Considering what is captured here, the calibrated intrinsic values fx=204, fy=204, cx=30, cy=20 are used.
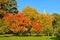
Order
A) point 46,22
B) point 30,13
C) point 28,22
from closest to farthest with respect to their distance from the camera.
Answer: point 28,22
point 30,13
point 46,22

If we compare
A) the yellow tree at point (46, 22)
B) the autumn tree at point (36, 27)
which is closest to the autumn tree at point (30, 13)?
the autumn tree at point (36, 27)

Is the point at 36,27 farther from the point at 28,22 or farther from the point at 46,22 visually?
the point at 46,22

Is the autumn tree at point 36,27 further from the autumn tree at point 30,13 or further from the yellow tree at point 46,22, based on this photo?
the yellow tree at point 46,22

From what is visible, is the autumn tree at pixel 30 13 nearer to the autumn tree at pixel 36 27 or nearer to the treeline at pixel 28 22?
the treeline at pixel 28 22

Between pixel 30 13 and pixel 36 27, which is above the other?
pixel 30 13

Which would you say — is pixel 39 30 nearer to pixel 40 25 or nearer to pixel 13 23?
pixel 40 25

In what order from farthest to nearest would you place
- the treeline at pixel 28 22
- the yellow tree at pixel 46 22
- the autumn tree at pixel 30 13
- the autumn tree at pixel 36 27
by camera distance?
the yellow tree at pixel 46 22
the autumn tree at pixel 30 13
the autumn tree at pixel 36 27
the treeline at pixel 28 22

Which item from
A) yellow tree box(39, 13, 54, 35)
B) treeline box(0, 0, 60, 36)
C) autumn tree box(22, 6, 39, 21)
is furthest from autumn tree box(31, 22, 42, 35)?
yellow tree box(39, 13, 54, 35)

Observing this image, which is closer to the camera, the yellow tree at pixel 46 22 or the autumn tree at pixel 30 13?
the autumn tree at pixel 30 13

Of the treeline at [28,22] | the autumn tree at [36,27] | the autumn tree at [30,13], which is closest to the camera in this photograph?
the treeline at [28,22]

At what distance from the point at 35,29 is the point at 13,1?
12.8 metres

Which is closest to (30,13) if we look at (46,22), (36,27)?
(36,27)

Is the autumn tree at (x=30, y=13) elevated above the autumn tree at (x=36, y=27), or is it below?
above

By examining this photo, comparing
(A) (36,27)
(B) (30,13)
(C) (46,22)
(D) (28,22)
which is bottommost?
(A) (36,27)
